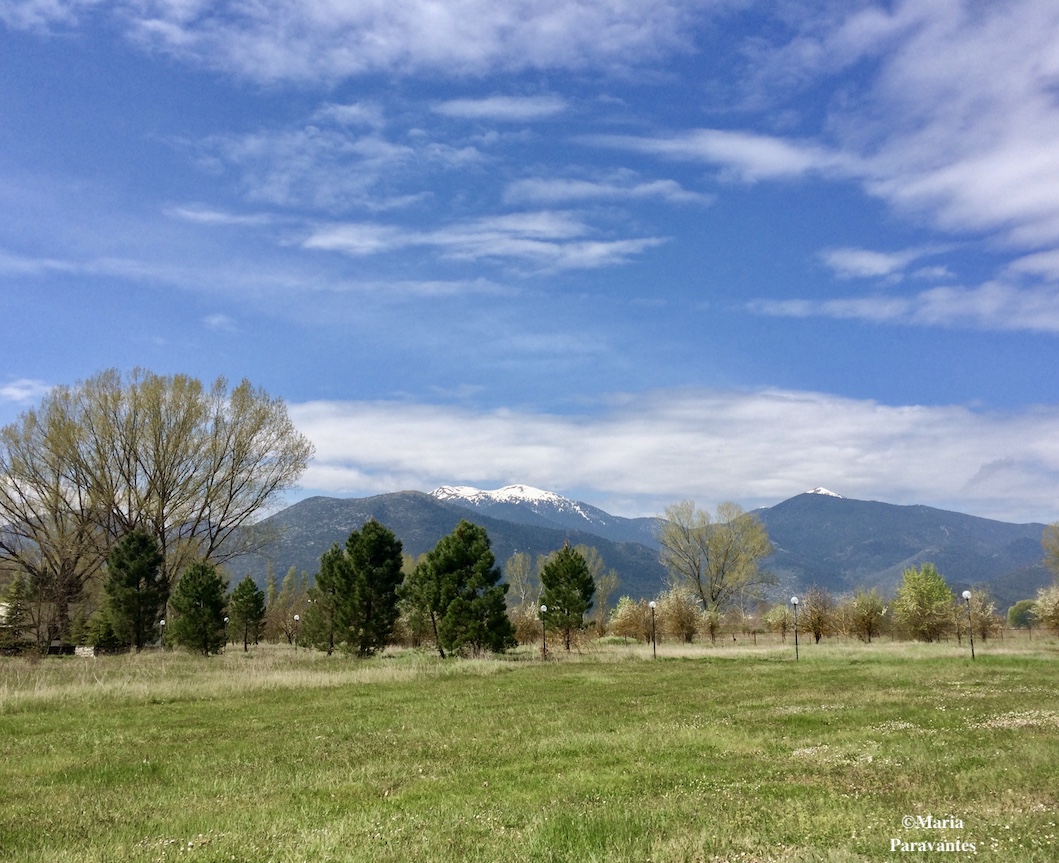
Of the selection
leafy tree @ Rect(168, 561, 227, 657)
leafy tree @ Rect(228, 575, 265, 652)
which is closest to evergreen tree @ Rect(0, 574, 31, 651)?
leafy tree @ Rect(168, 561, 227, 657)

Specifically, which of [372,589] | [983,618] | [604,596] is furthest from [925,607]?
[604,596]

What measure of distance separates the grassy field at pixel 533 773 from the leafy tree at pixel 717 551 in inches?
2102

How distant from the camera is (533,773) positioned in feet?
33.7

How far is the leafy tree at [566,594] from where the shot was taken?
158 ft

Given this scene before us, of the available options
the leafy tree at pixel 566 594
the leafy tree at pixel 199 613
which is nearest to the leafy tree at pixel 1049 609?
the leafy tree at pixel 566 594

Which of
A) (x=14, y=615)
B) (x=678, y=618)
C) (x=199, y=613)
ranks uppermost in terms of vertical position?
(x=14, y=615)

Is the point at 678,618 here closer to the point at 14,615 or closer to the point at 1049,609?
the point at 1049,609

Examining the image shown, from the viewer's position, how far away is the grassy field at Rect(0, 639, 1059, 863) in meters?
6.82

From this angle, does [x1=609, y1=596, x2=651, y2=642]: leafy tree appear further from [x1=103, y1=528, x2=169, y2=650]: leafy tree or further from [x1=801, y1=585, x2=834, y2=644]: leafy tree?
[x1=103, y1=528, x2=169, y2=650]: leafy tree

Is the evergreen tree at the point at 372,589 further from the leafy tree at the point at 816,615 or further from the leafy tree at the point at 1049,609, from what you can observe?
the leafy tree at the point at 1049,609

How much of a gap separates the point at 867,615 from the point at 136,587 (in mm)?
56533

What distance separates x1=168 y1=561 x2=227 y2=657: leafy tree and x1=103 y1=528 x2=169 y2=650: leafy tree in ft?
5.50

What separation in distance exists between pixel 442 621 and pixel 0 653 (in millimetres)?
26467

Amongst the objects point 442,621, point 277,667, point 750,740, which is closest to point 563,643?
point 442,621
